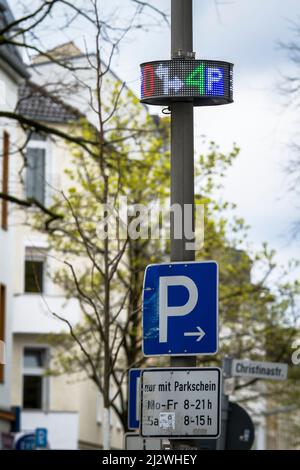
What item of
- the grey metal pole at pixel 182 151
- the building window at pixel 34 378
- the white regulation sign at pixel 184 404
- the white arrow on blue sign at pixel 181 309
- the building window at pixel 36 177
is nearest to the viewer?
the white regulation sign at pixel 184 404

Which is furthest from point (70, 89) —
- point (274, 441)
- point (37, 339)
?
point (274, 441)

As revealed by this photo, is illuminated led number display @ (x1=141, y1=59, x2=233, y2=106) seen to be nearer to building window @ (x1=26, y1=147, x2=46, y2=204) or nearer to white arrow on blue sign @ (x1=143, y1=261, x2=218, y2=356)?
white arrow on blue sign @ (x1=143, y1=261, x2=218, y2=356)

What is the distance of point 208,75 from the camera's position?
10.6m

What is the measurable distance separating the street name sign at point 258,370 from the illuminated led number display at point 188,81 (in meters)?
8.33

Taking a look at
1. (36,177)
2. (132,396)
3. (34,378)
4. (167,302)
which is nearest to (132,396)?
(132,396)

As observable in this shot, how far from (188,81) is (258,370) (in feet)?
28.3

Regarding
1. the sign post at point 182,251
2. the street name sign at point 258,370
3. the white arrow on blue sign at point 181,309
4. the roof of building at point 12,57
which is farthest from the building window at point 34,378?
the white arrow on blue sign at point 181,309

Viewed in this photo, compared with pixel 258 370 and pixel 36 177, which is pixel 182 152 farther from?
pixel 36 177

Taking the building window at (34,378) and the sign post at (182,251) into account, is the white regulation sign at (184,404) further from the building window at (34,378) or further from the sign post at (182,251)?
the building window at (34,378)

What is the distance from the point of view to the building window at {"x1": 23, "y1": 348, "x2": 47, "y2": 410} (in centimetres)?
4791

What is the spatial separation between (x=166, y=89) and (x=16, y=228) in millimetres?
39234

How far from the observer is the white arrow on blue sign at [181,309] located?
10.5 m

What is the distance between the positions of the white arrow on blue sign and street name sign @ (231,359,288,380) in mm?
8011
